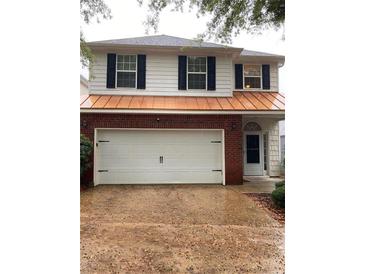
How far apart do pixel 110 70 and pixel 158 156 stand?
3.84 meters

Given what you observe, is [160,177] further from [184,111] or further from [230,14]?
[230,14]

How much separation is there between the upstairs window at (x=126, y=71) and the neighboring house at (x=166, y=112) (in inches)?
1.5

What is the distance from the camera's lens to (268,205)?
6.24 meters

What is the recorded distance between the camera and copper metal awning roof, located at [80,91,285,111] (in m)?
8.72

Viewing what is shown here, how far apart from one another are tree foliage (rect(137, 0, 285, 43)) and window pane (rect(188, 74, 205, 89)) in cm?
306

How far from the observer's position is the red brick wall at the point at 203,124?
8.77 meters

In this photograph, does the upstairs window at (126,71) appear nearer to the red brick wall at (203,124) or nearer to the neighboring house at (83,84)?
the red brick wall at (203,124)

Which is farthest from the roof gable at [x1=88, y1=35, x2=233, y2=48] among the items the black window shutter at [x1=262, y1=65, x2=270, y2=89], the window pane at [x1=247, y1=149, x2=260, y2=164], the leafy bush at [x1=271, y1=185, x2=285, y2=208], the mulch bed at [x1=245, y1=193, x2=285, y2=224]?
the leafy bush at [x1=271, y1=185, x2=285, y2=208]

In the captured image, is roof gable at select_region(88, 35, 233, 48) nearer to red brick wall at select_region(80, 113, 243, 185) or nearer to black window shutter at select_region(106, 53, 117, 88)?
black window shutter at select_region(106, 53, 117, 88)

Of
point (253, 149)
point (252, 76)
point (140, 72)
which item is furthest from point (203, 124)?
point (252, 76)
